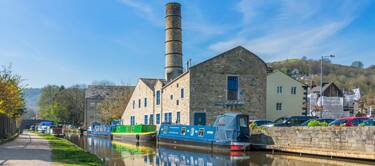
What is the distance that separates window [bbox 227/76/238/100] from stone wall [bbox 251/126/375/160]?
8.09 meters

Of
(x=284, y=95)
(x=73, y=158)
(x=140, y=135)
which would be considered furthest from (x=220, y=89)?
(x=73, y=158)

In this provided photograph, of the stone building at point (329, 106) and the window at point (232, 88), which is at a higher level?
the window at point (232, 88)

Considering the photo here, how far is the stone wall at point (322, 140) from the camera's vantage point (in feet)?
64.7

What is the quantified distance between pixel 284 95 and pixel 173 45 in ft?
42.2

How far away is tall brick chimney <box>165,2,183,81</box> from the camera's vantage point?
44219 mm

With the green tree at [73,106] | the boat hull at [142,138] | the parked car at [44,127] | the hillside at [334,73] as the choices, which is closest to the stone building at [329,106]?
the boat hull at [142,138]

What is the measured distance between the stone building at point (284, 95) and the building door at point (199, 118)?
852 centimetres

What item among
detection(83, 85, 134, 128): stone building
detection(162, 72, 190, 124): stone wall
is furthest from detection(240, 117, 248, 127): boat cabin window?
detection(83, 85, 134, 128): stone building

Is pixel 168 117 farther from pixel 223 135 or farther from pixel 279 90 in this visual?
pixel 223 135

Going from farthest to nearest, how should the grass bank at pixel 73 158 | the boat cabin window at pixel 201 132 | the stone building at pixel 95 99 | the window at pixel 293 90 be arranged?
the stone building at pixel 95 99 < the window at pixel 293 90 < the boat cabin window at pixel 201 132 < the grass bank at pixel 73 158

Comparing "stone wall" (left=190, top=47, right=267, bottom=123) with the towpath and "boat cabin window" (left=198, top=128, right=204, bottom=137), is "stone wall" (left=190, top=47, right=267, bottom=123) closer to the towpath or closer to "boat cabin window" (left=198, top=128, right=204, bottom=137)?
"boat cabin window" (left=198, top=128, right=204, bottom=137)

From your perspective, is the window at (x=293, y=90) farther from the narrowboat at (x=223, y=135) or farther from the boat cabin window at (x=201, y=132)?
the boat cabin window at (x=201, y=132)

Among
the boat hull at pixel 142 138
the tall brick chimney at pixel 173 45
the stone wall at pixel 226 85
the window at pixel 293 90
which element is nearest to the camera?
the stone wall at pixel 226 85

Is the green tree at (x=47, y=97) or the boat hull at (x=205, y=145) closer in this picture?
the boat hull at (x=205, y=145)
